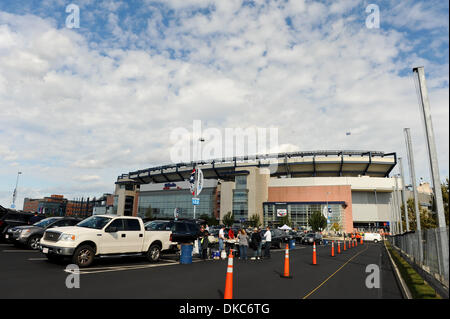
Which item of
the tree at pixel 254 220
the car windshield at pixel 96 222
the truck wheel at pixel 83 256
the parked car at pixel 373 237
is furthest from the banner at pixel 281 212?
the truck wheel at pixel 83 256

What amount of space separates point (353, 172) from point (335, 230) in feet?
87.6

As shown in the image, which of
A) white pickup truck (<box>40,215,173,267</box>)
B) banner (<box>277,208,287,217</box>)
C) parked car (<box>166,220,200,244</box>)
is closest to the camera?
white pickup truck (<box>40,215,173,267</box>)

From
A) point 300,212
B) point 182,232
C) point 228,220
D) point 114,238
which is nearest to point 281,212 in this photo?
point 300,212

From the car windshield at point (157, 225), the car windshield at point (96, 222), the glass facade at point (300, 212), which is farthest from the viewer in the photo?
the glass facade at point (300, 212)

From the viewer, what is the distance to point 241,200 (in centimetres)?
9169

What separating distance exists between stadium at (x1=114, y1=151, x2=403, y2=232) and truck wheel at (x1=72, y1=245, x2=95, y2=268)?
73.9 metres

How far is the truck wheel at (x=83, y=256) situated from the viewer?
1051 cm

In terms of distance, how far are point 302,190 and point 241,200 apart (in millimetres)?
18550

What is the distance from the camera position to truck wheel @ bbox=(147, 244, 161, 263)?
42.9 ft

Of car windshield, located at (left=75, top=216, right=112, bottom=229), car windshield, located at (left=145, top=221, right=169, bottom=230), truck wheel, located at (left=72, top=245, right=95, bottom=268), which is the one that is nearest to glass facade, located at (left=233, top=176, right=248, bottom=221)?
car windshield, located at (left=145, top=221, right=169, bottom=230)

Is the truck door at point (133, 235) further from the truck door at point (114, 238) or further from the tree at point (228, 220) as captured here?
the tree at point (228, 220)

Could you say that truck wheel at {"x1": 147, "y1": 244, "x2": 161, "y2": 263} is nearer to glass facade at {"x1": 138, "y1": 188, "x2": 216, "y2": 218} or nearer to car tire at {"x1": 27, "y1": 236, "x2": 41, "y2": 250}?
car tire at {"x1": 27, "y1": 236, "x2": 41, "y2": 250}
